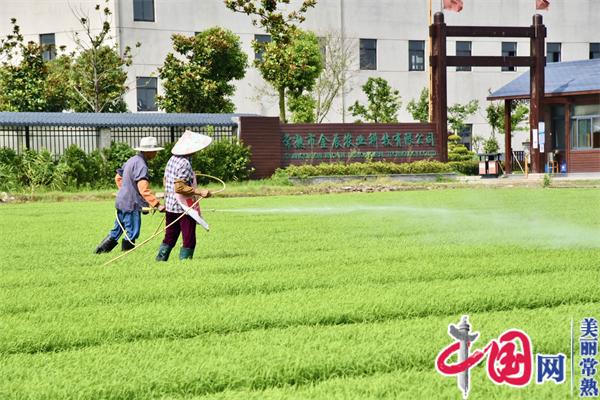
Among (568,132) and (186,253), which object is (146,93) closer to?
(568,132)

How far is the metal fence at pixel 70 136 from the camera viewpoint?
98.1 feet

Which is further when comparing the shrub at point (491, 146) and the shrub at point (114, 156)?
the shrub at point (491, 146)

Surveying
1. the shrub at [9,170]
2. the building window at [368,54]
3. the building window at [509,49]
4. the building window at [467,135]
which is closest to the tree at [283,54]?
the building window at [368,54]

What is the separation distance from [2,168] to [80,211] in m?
8.42

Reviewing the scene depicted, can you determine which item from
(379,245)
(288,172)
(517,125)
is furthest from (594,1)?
(379,245)

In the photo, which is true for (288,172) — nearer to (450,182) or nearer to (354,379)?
(450,182)

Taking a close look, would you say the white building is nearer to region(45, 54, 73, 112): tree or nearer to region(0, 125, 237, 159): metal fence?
region(45, 54, 73, 112): tree

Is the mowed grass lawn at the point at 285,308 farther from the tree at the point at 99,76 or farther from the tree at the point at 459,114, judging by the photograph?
the tree at the point at 459,114

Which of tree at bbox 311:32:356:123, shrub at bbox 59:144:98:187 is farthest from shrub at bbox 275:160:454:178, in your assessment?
tree at bbox 311:32:356:123

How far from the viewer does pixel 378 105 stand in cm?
5156

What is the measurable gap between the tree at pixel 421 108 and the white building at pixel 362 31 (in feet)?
2.92

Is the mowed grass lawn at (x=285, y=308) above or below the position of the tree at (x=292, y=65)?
below

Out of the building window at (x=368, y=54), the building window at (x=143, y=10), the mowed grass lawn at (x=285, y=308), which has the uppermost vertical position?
the building window at (x=143, y=10)

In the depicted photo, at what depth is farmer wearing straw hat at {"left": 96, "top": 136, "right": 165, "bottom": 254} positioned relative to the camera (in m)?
11.3
